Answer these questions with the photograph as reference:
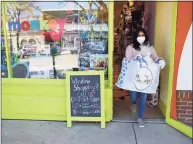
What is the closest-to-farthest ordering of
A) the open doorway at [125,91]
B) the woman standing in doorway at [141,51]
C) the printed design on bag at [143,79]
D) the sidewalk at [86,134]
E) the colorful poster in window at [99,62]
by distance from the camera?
the sidewalk at [86,134]
the printed design on bag at [143,79]
the woman standing in doorway at [141,51]
the colorful poster in window at [99,62]
the open doorway at [125,91]

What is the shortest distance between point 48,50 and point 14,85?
0.73 meters

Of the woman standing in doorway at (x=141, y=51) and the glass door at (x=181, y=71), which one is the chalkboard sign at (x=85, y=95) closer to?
the woman standing in doorway at (x=141, y=51)

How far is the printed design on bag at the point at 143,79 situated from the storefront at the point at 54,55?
0.31 m

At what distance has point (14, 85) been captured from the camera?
3.65 m

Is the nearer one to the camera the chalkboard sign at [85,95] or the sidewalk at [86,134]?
the sidewalk at [86,134]

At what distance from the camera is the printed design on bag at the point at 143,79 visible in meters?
3.39

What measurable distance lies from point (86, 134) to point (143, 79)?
1.08 meters

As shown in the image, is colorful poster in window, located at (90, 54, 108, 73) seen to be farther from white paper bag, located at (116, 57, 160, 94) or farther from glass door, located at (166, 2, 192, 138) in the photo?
glass door, located at (166, 2, 192, 138)

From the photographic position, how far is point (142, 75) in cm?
339

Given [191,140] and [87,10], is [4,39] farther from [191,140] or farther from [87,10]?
[191,140]

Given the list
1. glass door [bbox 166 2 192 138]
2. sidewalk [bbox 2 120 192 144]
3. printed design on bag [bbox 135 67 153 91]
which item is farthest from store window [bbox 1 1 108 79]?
glass door [bbox 166 2 192 138]

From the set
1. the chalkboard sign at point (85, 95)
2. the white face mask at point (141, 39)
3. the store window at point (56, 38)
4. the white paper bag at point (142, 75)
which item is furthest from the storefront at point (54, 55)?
the white face mask at point (141, 39)

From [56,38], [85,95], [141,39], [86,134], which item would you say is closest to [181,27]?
[141,39]

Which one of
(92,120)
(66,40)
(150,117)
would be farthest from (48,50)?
(150,117)
